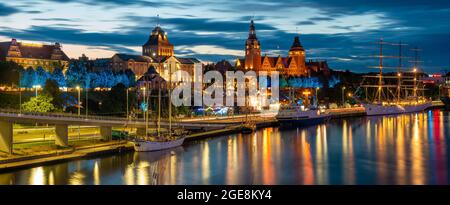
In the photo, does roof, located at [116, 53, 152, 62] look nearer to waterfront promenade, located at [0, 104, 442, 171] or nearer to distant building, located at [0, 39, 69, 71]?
distant building, located at [0, 39, 69, 71]

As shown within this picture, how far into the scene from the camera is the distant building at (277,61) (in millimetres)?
87500

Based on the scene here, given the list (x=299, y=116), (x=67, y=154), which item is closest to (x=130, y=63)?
(x=299, y=116)

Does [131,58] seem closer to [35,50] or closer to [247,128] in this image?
[35,50]

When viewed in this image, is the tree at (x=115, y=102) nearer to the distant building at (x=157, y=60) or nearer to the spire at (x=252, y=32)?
the distant building at (x=157, y=60)

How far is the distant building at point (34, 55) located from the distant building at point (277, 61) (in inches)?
1181

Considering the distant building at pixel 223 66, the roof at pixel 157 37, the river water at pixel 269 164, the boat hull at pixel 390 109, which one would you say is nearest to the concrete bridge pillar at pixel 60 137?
the river water at pixel 269 164

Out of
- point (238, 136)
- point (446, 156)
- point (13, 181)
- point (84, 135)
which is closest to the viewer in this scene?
point (13, 181)

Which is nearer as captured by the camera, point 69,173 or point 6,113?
point 69,173

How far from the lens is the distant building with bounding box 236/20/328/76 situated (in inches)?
3445

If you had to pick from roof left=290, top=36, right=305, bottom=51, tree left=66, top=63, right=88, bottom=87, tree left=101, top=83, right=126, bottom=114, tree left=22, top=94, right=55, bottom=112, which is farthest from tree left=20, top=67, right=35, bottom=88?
roof left=290, top=36, right=305, bottom=51

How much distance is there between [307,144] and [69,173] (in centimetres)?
1594

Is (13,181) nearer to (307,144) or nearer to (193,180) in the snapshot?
(193,180)
